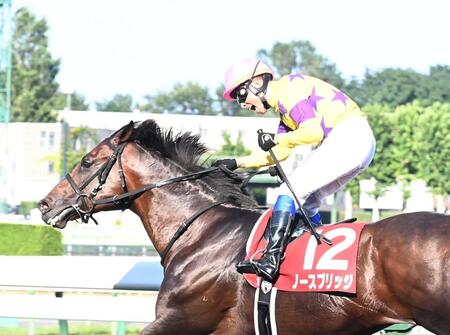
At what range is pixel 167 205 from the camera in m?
5.30

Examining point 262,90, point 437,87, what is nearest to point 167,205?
point 262,90

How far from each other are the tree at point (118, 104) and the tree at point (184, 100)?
65.4 inches

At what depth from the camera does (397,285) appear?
4289 millimetres

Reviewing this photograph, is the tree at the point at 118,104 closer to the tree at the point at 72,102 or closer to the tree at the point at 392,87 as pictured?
the tree at the point at 72,102

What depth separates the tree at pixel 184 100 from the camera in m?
83.9

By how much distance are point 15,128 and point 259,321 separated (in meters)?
47.9

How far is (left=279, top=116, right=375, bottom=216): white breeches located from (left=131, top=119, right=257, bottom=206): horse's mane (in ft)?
2.24

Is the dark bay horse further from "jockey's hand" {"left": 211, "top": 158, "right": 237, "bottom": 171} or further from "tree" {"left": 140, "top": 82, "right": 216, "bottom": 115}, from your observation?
"tree" {"left": 140, "top": 82, "right": 216, "bottom": 115}

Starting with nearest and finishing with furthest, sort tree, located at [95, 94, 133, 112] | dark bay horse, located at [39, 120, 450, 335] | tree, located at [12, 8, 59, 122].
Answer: dark bay horse, located at [39, 120, 450, 335]
tree, located at [12, 8, 59, 122]
tree, located at [95, 94, 133, 112]

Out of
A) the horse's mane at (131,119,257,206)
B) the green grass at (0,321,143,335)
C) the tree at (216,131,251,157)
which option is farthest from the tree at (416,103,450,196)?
the horse's mane at (131,119,257,206)

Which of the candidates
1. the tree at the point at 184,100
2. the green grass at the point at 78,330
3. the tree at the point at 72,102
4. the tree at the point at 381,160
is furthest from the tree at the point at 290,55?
the green grass at the point at 78,330

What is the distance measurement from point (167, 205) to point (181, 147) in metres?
0.38

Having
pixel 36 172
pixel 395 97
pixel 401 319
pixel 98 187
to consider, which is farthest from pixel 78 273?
pixel 395 97

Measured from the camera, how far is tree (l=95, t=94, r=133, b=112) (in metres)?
77.5
